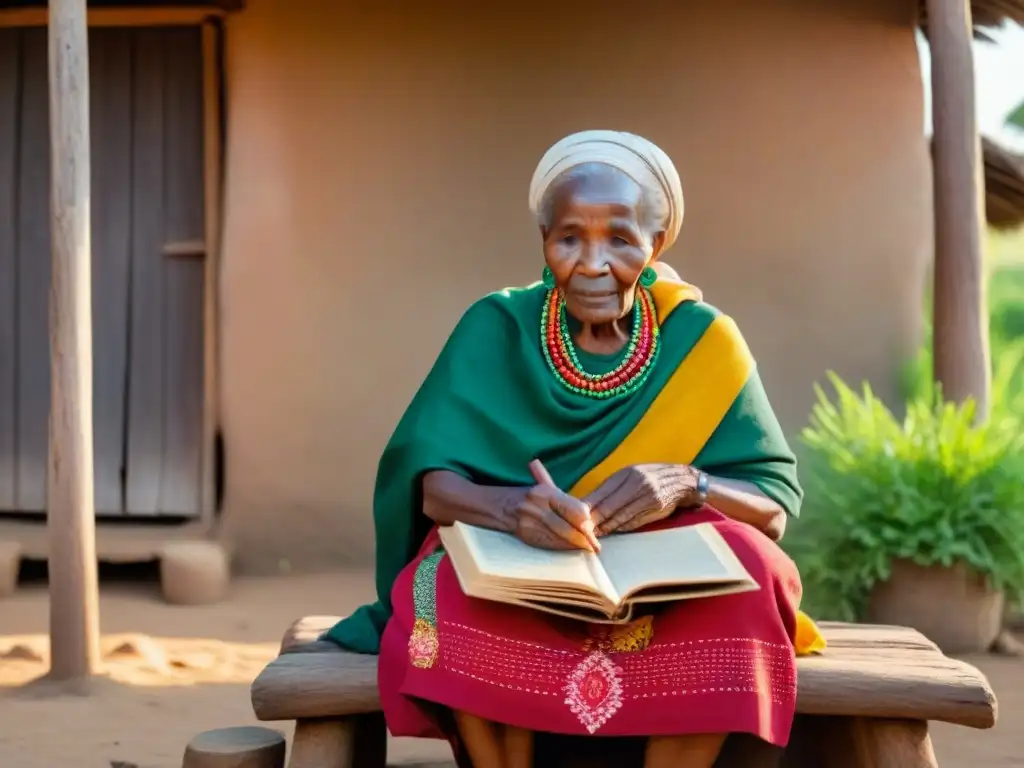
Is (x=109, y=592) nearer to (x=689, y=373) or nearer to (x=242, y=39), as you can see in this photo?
(x=242, y=39)

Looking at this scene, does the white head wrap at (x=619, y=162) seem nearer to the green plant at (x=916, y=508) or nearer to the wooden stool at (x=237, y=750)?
the wooden stool at (x=237, y=750)

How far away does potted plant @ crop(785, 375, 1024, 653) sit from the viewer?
4891 mm

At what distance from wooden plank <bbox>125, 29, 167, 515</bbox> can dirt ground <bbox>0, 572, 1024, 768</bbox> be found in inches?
24.6

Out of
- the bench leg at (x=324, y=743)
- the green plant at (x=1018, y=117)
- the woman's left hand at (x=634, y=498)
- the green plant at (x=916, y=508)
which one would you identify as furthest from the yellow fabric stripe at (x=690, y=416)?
the green plant at (x=1018, y=117)

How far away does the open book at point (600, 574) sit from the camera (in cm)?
203

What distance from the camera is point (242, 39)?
240 inches

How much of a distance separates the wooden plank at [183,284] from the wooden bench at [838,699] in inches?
154

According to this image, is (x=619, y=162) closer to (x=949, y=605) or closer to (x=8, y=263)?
(x=949, y=605)

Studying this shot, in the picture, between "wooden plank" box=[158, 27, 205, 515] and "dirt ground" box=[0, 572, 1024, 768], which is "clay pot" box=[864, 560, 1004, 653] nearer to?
"dirt ground" box=[0, 572, 1024, 768]

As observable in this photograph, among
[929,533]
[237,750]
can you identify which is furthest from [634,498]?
[929,533]

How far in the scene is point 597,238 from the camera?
252 cm

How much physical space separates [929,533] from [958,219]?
1304 millimetres

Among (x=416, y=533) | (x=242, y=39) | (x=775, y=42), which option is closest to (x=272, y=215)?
(x=242, y=39)

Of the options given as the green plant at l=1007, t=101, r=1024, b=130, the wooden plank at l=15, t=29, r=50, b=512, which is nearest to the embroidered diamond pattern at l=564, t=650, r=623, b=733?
the wooden plank at l=15, t=29, r=50, b=512
